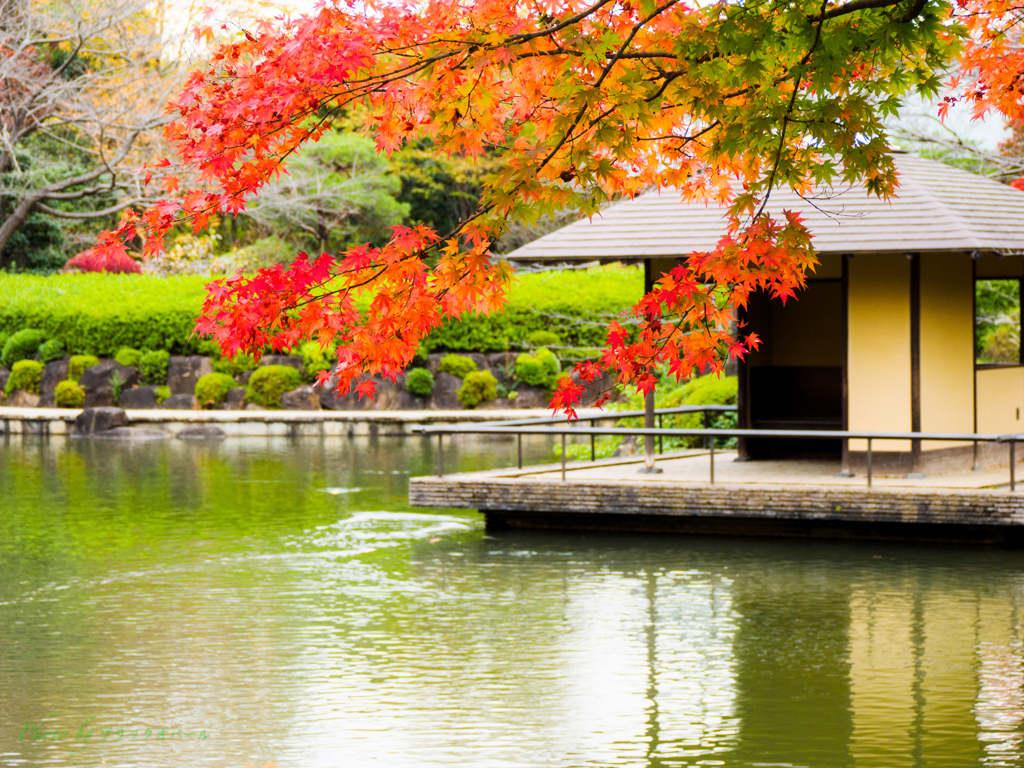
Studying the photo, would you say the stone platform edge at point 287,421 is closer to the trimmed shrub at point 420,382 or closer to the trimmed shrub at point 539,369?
the trimmed shrub at point 420,382

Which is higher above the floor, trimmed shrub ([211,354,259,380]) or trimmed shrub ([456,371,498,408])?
trimmed shrub ([211,354,259,380])

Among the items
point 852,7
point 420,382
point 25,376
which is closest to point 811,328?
point 852,7

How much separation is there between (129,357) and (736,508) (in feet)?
69.7

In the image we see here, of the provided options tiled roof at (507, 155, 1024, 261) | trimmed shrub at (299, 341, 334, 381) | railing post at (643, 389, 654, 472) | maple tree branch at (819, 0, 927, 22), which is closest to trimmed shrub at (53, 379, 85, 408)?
trimmed shrub at (299, 341, 334, 381)

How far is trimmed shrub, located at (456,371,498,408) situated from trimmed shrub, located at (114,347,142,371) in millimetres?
7945

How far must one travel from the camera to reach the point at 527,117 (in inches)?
291

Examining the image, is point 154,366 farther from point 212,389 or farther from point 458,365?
point 458,365

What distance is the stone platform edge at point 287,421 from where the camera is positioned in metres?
28.1

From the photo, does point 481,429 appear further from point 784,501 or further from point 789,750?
point 789,750

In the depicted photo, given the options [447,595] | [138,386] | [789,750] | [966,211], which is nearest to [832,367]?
[966,211]

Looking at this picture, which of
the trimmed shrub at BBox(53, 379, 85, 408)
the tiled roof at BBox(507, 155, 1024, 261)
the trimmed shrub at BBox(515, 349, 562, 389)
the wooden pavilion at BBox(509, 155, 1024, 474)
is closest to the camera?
the tiled roof at BBox(507, 155, 1024, 261)

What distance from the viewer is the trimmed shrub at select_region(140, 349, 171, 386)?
31328 mm

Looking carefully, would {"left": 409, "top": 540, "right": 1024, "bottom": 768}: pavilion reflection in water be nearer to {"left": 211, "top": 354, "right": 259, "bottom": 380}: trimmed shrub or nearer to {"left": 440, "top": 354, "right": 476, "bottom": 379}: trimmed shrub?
{"left": 440, "top": 354, "right": 476, "bottom": 379}: trimmed shrub

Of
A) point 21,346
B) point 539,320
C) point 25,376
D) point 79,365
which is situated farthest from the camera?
point 21,346
